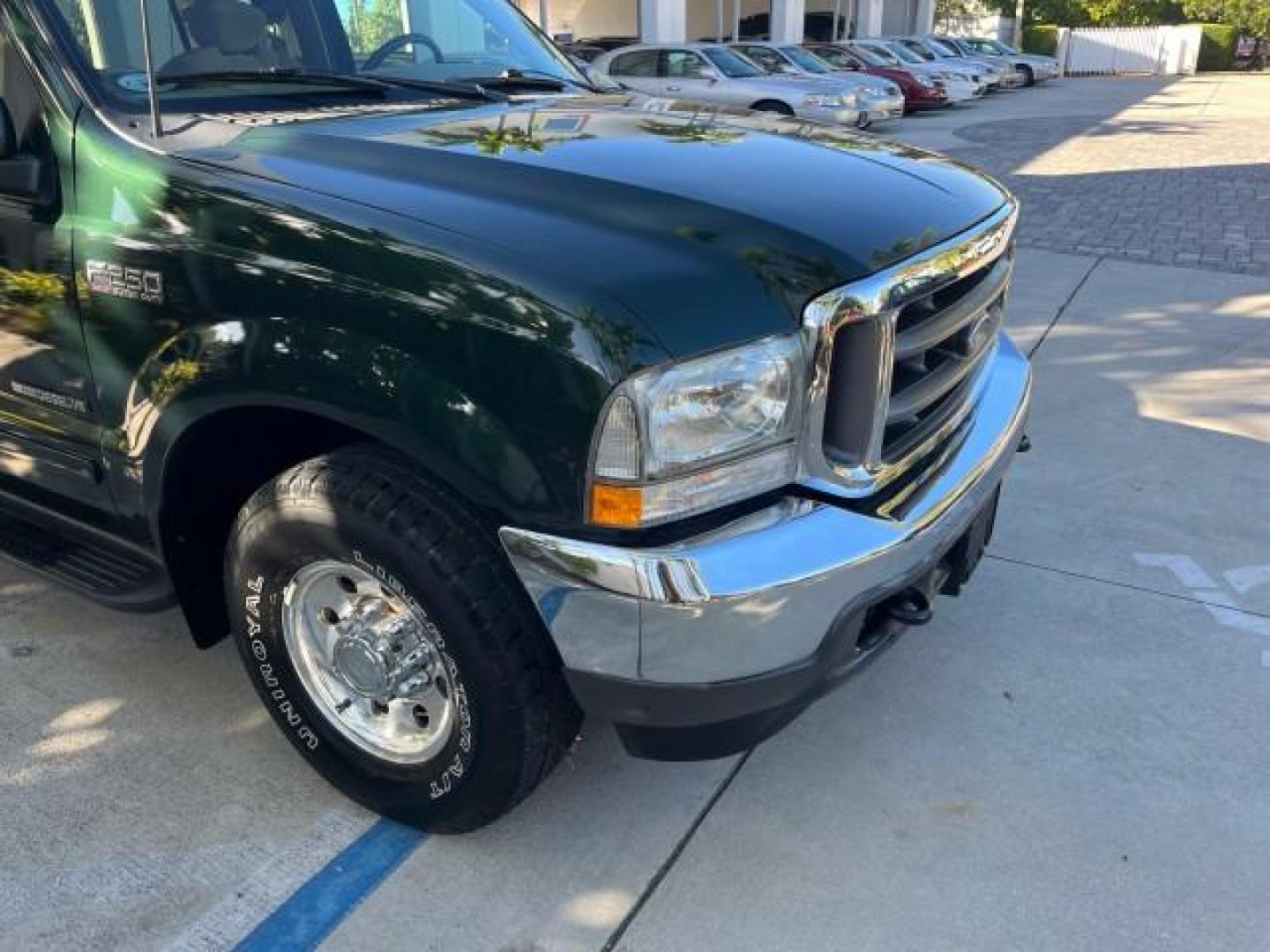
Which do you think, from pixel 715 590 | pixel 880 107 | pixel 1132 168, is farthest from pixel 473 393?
pixel 880 107

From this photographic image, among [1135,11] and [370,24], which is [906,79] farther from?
[1135,11]

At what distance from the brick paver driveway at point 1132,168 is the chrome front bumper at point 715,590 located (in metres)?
7.32

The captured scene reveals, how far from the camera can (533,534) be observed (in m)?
1.99

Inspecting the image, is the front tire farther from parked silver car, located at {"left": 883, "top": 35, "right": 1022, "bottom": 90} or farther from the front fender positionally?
parked silver car, located at {"left": 883, "top": 35, "right": 1022, "bottom": 90}

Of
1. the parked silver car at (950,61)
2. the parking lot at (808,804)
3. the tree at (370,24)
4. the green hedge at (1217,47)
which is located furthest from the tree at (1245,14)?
the tree at (370,24)

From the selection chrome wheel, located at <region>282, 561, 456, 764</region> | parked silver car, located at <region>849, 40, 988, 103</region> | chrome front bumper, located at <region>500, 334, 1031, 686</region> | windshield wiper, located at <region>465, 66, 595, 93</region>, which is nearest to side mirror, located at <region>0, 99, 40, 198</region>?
chrome wheel, located at <region>282, 561, 456, 764</region>

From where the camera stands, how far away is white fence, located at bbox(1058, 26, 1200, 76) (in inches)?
1725

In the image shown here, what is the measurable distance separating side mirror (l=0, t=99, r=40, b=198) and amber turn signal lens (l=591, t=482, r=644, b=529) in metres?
1.58

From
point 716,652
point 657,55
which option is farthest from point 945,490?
point 657,55

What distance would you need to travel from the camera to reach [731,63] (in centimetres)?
1686

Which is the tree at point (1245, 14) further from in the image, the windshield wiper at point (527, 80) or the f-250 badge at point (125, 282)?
the f-250 badge at point (125, 282)

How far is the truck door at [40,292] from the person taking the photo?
8.17ft

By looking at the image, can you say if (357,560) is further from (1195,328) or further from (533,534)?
(1195,328)

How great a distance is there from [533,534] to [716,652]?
397 mm
